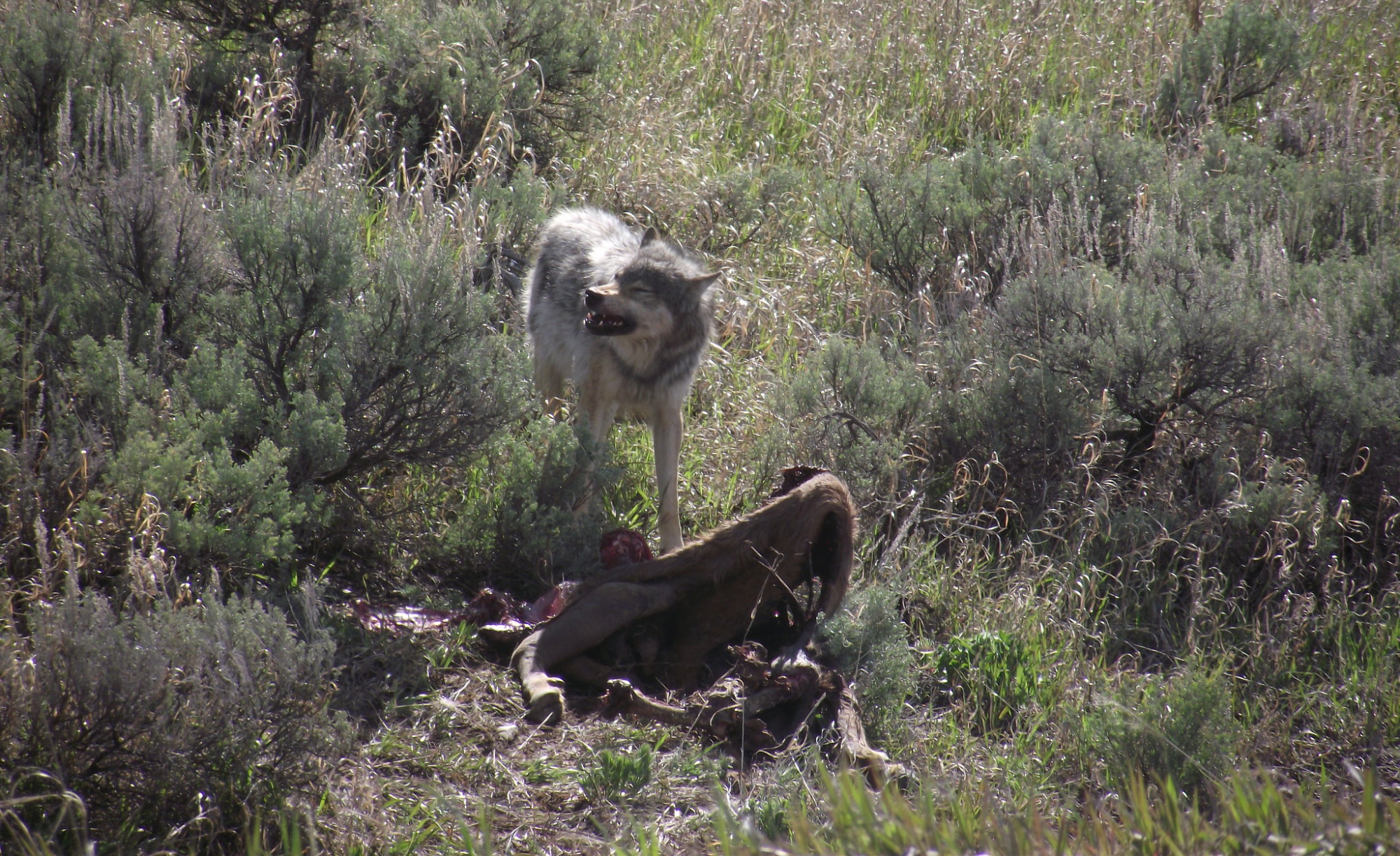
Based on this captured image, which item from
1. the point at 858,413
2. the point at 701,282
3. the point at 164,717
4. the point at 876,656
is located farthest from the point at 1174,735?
the point at 164,717

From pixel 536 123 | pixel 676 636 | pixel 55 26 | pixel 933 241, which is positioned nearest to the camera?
pixel 676 636

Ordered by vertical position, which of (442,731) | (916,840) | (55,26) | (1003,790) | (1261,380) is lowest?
(1003,790)

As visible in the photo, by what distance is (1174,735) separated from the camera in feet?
12.1

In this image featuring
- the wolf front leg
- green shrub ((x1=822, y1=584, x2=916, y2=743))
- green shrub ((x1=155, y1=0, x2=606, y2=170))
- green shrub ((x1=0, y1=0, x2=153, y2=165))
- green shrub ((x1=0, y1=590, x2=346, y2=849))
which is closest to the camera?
green shrub ((x1=0, y1=590, x2=346, y2=849))

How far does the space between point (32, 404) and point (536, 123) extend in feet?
17.0

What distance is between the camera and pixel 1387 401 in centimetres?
508

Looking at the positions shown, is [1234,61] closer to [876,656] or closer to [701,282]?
[701,282]

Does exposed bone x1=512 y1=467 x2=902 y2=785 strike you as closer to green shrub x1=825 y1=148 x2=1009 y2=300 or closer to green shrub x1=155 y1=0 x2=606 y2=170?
green shrub x1=825 y1=148 x2=1009 y2=300

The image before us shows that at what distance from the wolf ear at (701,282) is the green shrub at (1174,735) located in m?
2.61

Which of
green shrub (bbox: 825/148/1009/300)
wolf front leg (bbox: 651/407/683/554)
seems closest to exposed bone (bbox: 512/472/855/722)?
wolf front leg (bbox: 651/407/683/554)

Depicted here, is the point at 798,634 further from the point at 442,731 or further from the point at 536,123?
the point at 536,123

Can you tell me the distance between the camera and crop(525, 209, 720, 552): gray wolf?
16.3 feet

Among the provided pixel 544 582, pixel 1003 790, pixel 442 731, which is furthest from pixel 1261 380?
pixel 442 731

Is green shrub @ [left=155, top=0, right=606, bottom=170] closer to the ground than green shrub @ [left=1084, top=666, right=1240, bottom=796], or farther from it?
farther from it
